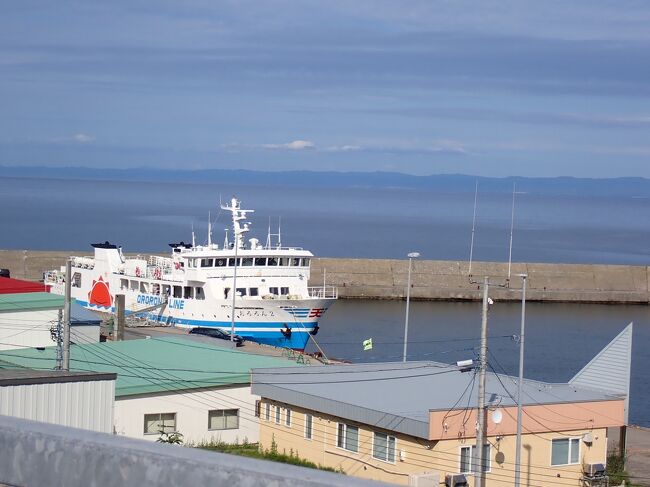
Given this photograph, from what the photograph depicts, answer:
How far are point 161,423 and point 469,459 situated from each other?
6958 mm

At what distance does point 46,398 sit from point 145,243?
104m

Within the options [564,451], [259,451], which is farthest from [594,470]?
[259,451]

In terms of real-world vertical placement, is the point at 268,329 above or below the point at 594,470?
below

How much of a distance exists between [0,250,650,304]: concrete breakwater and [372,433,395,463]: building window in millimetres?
51053

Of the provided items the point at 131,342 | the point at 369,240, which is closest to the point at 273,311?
the point at 131,342

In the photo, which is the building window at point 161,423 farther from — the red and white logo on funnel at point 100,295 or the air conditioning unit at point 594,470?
the red and white logo on funnel at point 100,295

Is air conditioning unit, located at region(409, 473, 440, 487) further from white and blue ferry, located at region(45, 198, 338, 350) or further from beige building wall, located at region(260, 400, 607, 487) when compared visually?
white and blue ferry, located at region(45, 198, 338, 350)

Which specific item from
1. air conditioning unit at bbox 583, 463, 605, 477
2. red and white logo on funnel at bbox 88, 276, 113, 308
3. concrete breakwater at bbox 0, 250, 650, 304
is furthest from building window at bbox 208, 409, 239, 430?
concrete breakwater at bbox 0, 250, 650, 304

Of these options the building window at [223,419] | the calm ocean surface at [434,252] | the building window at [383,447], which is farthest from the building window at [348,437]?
the calm ocean surface at [434,252]

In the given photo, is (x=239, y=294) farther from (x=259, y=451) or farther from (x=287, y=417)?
(x=287, y=417)

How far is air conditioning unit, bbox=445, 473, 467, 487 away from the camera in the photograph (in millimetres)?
17112

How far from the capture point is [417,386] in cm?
2078

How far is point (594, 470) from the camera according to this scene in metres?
18.6

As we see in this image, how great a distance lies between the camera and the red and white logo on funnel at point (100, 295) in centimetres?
4775
